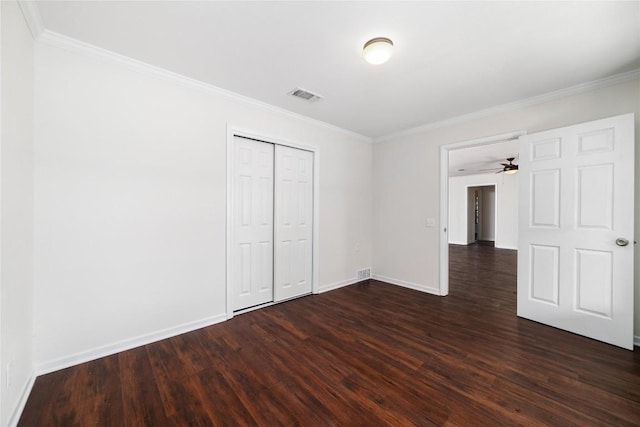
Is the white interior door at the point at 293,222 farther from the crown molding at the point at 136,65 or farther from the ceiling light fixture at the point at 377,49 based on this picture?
the ceiling light fixture at the point at 377,49

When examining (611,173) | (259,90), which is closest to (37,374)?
(259,90)

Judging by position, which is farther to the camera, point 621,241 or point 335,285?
point 335,285

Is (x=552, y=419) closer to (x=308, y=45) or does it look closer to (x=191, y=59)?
(x=308, y=45)

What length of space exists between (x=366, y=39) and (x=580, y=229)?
282 cm

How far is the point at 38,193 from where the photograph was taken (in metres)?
1.83

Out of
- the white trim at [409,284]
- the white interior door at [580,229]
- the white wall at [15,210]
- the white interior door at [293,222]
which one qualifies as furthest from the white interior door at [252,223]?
the white interior door at [580,229]

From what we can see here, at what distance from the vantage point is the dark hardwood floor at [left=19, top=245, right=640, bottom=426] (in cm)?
151

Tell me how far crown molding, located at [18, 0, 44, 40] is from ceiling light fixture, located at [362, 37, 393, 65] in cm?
226

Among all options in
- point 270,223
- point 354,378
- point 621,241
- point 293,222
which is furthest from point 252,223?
point 621,241

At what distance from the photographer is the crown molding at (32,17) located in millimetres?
1584

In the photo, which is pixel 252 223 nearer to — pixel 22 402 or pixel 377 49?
pixel 22 402

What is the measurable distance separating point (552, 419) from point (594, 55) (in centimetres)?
284

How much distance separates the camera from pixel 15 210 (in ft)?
4.94

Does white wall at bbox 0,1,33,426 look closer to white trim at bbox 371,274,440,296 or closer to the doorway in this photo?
white trim at bbox 371,274,440,296
